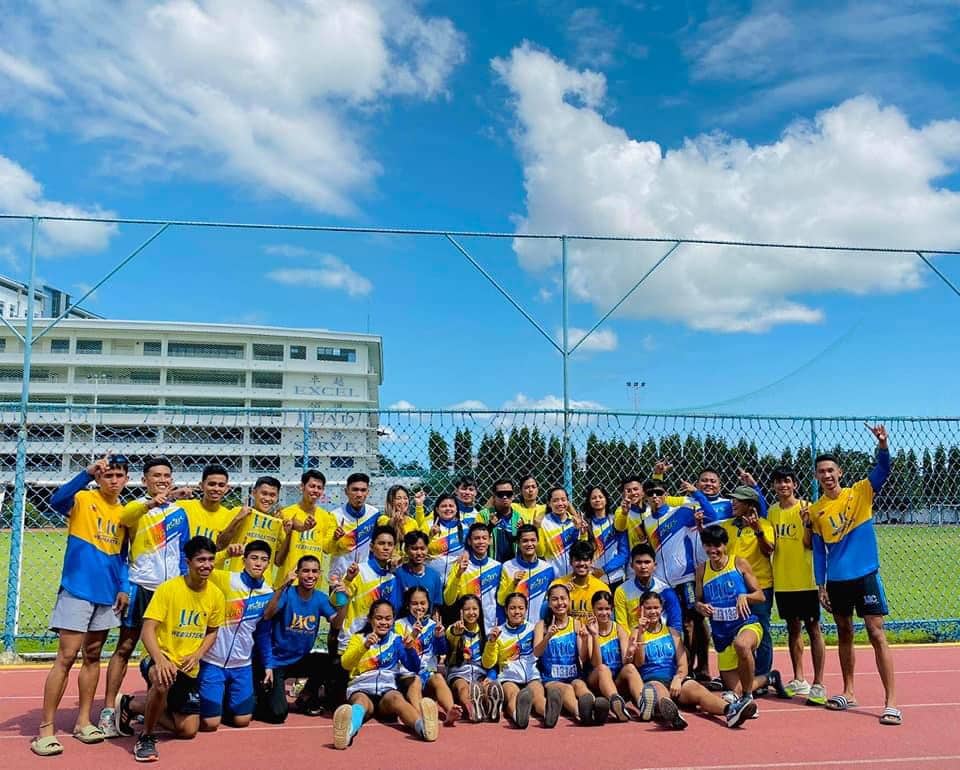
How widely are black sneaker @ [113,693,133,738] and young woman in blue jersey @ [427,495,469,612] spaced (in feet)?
7.02

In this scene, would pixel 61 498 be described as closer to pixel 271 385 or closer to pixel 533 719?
pixel 533 719

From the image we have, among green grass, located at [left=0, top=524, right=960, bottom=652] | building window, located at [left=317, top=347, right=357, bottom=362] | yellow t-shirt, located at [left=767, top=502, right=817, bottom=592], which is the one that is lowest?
green grass, located at [left=0, top=524, right=960, bottom=652]

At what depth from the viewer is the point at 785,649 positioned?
747cm

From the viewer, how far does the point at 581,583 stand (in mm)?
5723

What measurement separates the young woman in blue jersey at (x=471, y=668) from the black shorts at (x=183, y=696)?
1642mm

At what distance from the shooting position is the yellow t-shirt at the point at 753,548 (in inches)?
237

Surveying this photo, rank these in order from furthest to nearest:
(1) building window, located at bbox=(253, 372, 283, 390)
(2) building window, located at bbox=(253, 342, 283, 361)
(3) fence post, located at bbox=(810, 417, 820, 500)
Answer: (2) building window, located at bbox=(253, 342, 283, 361)
(1) building window, located at bbox=(253, 372, 283, 390)
(3) fence post, located at bbox=(810, 417, 820, 500)

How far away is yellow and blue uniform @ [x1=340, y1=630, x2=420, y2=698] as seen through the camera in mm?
5168

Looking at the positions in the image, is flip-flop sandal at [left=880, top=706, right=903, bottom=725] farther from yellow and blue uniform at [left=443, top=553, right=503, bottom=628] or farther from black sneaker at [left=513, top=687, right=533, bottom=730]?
yellow and blue uniform at [left=443, top=553, right=503, bottom=628]

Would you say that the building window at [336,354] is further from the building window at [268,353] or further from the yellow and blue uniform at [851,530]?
the yellow and blue uniform at [851,530]

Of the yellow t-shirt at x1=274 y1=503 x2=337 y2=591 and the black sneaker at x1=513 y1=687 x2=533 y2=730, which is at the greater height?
the yellow t-shirt at x1=274 y1=503 x2=337 y2=591

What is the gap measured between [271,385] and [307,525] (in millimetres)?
48824

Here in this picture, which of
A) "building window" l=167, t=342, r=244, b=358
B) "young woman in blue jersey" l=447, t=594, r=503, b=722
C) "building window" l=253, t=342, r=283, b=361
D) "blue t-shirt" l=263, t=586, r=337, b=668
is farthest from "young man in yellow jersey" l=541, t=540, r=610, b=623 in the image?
"building window" l=167, t=342, r=244, b=358

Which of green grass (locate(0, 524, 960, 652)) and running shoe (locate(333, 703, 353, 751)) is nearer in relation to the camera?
running shoe (locate(333, 703, 353, 751))
